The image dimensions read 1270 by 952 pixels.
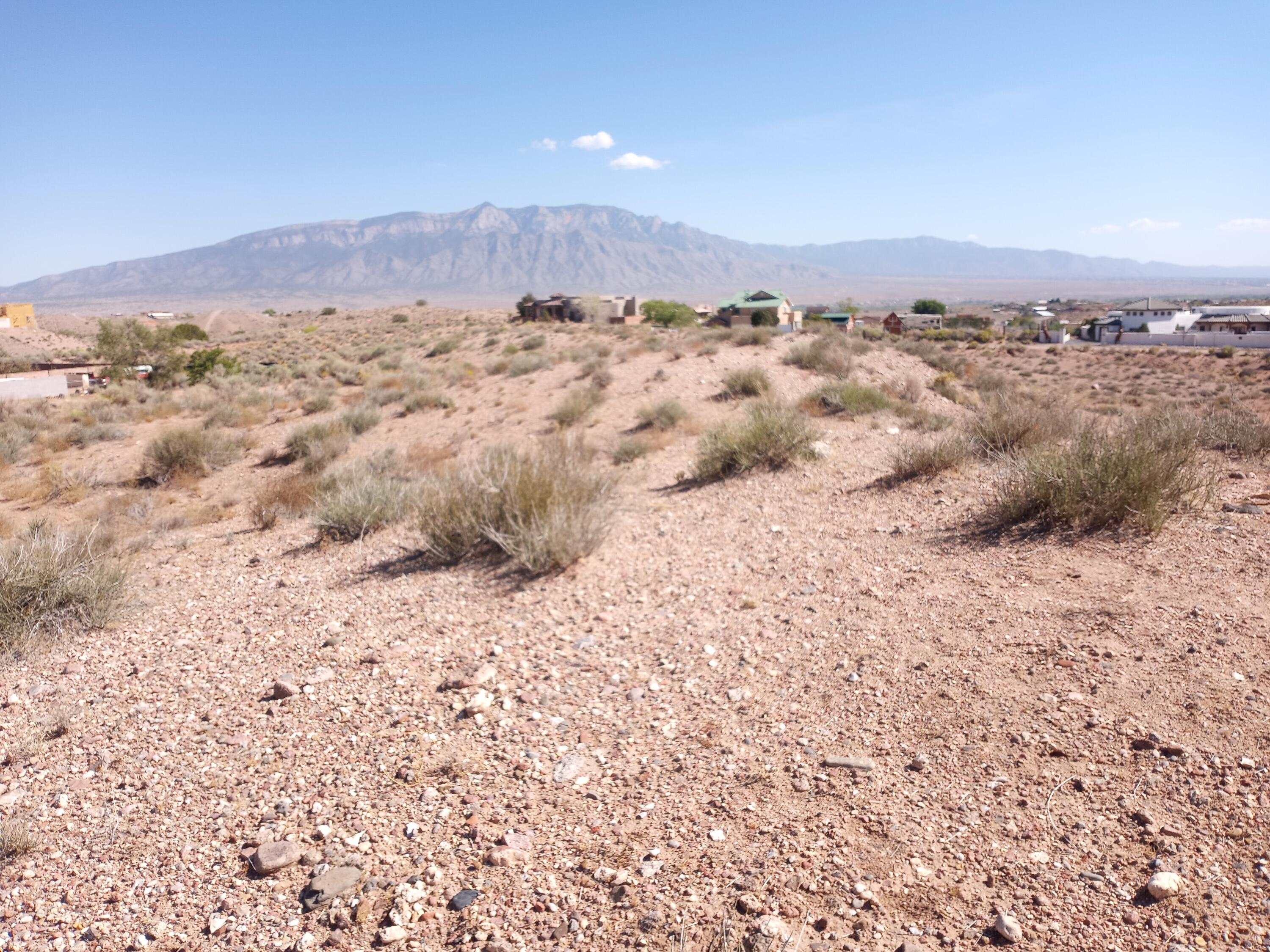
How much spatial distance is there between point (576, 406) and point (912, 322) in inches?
2605

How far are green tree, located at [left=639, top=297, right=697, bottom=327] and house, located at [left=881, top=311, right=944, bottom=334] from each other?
14.6m

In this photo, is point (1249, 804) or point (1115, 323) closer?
point (1249, 804)

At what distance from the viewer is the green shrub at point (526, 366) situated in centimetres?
2336

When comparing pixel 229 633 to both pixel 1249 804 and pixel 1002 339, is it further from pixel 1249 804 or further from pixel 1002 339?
pixel 1002 339

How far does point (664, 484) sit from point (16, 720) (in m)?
7.16

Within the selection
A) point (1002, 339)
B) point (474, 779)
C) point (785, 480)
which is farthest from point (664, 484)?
point (1002, 339)

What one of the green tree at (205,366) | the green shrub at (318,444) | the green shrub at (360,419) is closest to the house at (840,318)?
the green tree at (205,366)

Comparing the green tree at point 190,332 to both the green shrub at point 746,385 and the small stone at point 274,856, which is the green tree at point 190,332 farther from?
the small stone at point 274,856

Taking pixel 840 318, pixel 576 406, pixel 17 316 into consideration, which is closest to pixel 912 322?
pixel 840 318

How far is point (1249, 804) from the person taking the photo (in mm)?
3051

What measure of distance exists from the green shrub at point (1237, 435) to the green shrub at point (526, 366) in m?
17.4

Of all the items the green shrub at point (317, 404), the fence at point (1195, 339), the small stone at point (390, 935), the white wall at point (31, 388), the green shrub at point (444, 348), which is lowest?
the fence at point (1195, 339)

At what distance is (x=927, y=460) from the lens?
8.72 m

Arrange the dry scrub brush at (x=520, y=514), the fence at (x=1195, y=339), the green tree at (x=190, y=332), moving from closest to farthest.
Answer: the dry scrub brush at (x=520, y=514), the green tree at (x=190, y=332), the fence at (x=1195, y=339)
